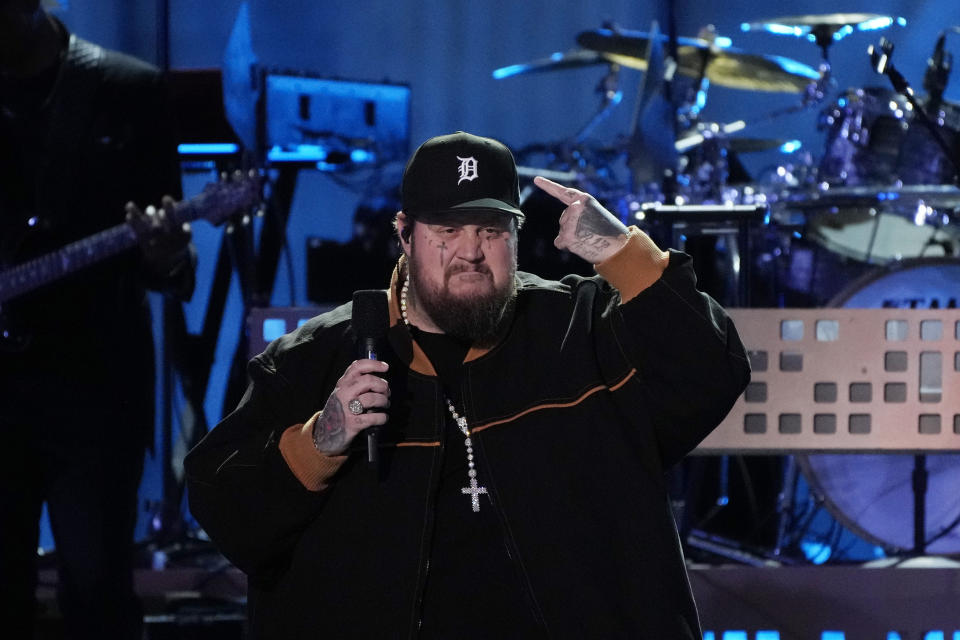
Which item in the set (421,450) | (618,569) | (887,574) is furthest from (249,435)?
(887,574)

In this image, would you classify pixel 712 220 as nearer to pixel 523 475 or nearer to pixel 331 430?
pixel 523 475

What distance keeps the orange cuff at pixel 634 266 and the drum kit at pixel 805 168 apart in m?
2.45

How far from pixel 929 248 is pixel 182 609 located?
3921 mm

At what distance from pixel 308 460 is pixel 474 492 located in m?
0.36

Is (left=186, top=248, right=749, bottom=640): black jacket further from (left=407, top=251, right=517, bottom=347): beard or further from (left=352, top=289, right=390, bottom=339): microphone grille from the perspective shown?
(left=352, top=289, right=390, bottom=339): microphone grille

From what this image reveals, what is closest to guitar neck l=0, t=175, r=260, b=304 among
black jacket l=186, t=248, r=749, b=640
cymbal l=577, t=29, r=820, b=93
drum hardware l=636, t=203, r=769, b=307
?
black jacket l=186, t=248, r=749, b=640

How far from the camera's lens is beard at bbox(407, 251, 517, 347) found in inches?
96.2

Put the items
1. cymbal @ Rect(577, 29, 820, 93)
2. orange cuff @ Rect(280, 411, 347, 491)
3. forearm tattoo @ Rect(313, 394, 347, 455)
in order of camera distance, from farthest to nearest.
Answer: cymbal @ Rect(577, 29, 820, 93)
orange cuff @ Rect(280, 411, 347, 491)
forearm tattoo @ Rect(313, 394, 347, 455)

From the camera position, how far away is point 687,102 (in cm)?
607

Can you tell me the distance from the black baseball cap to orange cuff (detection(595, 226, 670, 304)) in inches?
9.6

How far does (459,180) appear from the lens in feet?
8.08

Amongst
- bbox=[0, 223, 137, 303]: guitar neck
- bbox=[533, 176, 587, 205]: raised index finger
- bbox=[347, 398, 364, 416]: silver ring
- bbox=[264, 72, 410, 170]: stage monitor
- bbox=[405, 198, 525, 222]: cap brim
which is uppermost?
bbox=[264, 72, 410, 170]: stage monitor

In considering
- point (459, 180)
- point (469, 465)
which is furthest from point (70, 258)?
point (469, 465)

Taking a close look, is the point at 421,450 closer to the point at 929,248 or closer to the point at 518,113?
the point at 929,248
